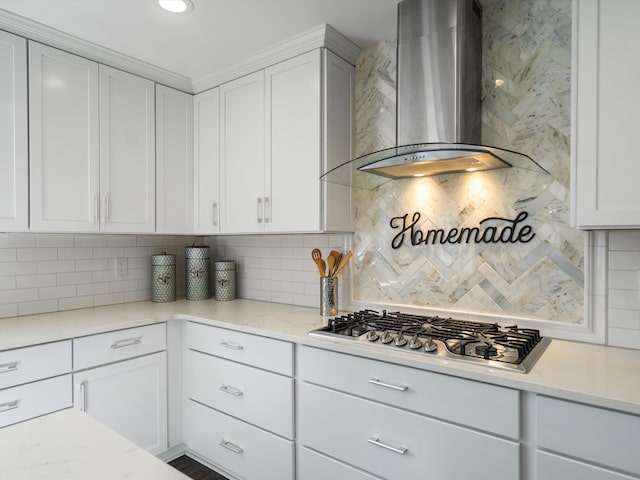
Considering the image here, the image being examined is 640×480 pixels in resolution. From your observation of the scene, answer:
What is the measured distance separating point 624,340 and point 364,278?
1.28 m

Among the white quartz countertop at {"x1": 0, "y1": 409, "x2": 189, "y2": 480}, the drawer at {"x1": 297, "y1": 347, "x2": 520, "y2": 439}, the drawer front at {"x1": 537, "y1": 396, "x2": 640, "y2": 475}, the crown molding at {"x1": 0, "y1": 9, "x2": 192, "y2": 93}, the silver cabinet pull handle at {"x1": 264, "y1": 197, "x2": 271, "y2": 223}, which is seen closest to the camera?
the white quartz countertop at {"x1": 0, "y1": 409, "x2": 189, "y2": 480}

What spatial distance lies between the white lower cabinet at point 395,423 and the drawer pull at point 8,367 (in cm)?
129

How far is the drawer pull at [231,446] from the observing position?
2.15m

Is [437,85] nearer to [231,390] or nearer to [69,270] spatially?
[231,390]

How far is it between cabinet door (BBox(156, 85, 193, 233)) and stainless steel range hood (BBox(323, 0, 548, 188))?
4.76ft

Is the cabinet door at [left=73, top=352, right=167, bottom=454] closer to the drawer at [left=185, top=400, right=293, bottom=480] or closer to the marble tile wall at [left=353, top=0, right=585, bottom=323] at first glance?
the drawer at [left=185, top=400, right=293, bottom=480]

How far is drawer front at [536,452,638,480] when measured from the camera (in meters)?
1.19

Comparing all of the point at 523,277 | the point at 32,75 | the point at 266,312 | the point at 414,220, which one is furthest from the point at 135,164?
the point at 523,277

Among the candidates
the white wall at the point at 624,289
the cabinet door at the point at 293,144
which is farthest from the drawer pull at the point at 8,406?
the white wall at the point at 624,289

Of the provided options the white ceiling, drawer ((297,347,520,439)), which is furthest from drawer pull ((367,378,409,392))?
the white ceiling

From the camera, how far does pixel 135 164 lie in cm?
261

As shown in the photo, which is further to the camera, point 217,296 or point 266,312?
point 217,296

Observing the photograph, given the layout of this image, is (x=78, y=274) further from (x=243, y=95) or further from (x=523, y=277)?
(x=523, y=277)

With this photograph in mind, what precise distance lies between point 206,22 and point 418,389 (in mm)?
2033
